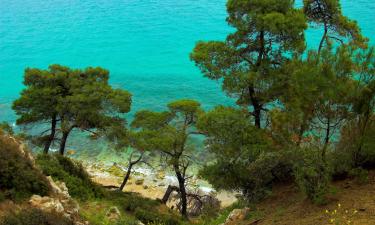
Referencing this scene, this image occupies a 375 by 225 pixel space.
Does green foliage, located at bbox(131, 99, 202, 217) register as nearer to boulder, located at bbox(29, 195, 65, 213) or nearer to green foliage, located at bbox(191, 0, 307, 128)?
green foliage, located at bbox(191, 0, 307, 128)

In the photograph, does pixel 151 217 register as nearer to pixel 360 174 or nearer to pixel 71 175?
pixel 71 175

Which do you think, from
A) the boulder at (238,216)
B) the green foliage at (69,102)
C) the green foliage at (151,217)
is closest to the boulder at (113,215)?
the green foliage at (151,217)

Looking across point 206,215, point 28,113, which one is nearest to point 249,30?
point 206,215

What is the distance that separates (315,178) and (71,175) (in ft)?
49.9

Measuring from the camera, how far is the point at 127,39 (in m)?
75.8

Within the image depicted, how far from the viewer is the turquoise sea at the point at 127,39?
56.8m

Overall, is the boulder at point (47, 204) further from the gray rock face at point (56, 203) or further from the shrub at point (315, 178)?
the shrub at point (315, 178)

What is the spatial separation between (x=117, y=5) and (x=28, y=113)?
6340cm

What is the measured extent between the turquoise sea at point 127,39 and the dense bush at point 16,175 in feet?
108

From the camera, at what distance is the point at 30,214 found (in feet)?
43.5

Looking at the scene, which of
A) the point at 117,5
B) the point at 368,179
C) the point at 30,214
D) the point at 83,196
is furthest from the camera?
the point at 117,5

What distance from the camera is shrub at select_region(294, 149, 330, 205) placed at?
1484 centimetres

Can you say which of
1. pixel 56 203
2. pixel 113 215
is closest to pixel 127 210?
pixel 113 215

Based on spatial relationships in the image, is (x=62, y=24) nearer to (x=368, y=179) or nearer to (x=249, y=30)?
(x=249, y=30)
